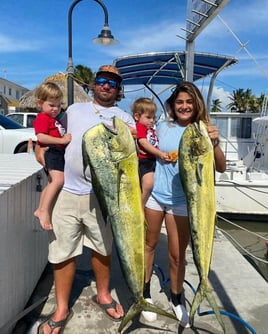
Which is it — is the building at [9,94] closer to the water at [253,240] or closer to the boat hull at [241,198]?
the boat hull at [241,198]

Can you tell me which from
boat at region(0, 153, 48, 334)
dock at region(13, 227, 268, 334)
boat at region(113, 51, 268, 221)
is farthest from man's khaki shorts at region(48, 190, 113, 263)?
boat at region(113, 51, 268, 221)

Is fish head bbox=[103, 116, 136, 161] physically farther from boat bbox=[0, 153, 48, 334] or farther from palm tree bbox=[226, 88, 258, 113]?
palm tree bbox=[226, 88, 258, 113]

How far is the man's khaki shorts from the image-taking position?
9.10 feet

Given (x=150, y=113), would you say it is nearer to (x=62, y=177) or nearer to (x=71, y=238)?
(x=62, y=177)

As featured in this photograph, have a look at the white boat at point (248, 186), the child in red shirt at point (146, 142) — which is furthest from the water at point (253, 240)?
the child in red shirt at point (146, 142)

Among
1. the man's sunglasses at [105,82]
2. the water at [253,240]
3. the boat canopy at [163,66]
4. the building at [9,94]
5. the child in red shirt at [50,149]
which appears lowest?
the water at [253,240]

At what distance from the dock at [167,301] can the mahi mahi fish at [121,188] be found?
709 millimetres

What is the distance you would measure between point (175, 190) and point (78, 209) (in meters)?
0.83

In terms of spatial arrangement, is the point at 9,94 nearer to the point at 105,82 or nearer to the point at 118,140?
the point at 105,82

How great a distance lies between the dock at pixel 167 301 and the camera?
9.68ft

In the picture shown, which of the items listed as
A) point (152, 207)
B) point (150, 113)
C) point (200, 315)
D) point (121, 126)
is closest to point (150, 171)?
point (152, 207)

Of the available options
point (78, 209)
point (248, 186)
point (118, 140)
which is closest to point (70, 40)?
point (78, 209)

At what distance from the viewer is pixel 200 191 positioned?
2.35 m

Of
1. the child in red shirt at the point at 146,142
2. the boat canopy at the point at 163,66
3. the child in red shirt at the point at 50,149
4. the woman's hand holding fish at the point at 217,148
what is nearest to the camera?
the woman's hand holding fish at the point at 217,148
